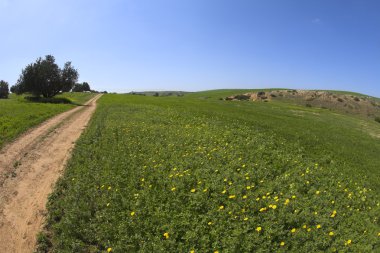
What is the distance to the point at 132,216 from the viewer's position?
754 centimetres

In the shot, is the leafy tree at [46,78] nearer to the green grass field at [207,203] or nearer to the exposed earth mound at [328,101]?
the green grass field at [207,203]

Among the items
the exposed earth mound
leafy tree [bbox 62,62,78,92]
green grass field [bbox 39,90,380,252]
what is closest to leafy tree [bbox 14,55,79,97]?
leafy tree [bbox 62,62,78,92]

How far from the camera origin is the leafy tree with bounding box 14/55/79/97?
52750 mm

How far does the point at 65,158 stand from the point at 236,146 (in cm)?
834

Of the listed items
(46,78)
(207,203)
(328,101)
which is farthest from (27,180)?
(328,101)

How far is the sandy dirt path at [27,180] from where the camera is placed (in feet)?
24.1

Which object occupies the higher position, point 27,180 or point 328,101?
point 328,101

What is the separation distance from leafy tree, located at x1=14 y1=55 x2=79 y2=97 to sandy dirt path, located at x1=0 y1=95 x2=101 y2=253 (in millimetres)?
A: 39686

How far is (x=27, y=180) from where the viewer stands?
35.0 feet

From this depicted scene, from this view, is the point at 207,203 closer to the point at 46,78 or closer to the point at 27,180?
the point at 27,180

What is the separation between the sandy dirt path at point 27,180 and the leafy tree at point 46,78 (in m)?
39.7

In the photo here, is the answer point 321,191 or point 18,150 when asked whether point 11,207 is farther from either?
point 321,191

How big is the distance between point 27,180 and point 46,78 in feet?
162

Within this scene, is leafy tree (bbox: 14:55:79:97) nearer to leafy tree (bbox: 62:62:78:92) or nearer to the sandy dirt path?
leafy tree (bbox: 62:62:78:92)
